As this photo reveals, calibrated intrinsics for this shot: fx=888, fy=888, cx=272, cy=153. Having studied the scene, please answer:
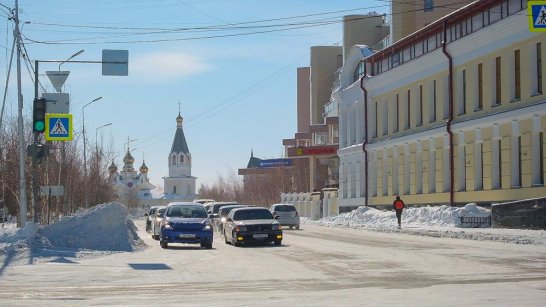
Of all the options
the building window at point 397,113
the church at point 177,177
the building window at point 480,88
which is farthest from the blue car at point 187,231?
the church at point 177,177

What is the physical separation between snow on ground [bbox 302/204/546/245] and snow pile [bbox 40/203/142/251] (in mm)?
14082

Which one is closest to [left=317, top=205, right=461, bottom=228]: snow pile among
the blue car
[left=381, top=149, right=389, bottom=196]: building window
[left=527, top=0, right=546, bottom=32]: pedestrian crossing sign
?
[left=381, top=149, right=389, bottom=196]: building window

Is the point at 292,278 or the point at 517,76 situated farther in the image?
the point at 517,76

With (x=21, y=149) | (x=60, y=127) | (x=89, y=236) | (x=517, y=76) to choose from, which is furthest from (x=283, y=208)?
(x=21, y=149)

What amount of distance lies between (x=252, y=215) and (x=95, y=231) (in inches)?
282

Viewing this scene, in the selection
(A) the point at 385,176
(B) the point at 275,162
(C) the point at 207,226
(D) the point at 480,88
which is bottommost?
(C) the point at 207,226

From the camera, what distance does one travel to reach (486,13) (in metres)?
46.4

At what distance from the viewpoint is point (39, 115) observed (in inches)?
968

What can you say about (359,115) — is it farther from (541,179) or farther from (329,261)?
(329,261)

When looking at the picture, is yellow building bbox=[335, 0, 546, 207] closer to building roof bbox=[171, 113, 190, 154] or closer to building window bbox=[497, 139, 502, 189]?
building window bbox=[497, 139, 502, 189]

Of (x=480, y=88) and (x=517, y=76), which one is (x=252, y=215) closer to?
(x=517, y=76)

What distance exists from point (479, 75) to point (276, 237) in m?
19.8

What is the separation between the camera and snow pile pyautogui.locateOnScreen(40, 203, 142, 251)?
2805cm

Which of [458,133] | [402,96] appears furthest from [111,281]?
[402,96]
